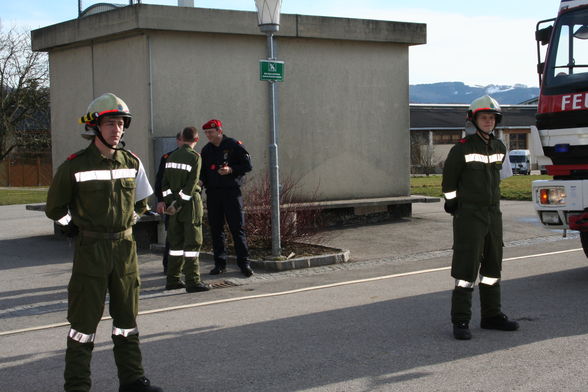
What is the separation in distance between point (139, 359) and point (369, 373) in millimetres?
1641

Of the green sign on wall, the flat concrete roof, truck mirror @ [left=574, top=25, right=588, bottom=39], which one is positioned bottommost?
the green sign on wall

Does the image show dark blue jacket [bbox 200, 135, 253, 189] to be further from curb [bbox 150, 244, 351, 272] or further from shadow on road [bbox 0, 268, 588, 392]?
shadow on road [bbox 0, 268, 588, 392]

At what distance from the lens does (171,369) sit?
5.86 meters

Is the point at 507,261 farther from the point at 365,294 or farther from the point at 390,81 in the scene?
the point at 390,81

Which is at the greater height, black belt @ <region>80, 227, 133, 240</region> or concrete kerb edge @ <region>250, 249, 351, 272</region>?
black belt @ <region>80, 227, 133, 240</region>

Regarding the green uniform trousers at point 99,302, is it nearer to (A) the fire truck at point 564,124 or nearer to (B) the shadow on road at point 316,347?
(B) the shadow on road at point 316,347

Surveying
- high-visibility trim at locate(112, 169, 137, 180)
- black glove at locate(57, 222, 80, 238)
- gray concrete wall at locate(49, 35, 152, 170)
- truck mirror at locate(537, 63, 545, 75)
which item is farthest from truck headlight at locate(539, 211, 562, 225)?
gray concrete wall at locate(49, 35, 152, 170)

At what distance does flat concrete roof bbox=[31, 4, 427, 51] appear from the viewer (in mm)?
13125

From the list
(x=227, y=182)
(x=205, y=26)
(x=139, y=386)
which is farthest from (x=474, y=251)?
(x=205, y=26)

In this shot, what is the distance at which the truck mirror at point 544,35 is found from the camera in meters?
9.62

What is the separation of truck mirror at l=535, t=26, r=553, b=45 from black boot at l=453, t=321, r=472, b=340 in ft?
14.9

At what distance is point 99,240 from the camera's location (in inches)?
198

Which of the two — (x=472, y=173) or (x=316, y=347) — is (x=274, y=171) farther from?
(x=316, y=347)

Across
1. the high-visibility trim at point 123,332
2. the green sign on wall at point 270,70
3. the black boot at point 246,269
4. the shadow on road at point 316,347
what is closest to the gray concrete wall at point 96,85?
the green sign on wall at point 270,70
